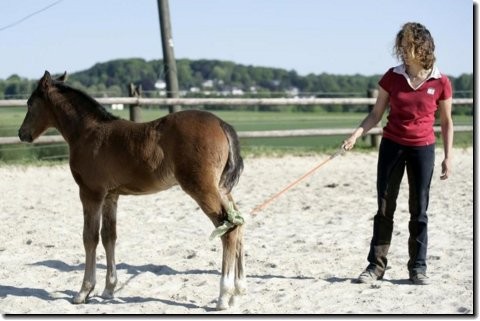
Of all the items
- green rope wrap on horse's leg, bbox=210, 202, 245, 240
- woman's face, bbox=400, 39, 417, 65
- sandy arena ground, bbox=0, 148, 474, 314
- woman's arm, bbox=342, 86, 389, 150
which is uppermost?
woman's face, bbox=400, 39, 417, 65

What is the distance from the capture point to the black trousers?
5355 millimetres

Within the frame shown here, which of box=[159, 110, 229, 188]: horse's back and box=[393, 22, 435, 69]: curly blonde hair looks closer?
box=[159, 110, 229, 188]: horse's back

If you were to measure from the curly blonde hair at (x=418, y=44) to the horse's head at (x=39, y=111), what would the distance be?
98.9 inches

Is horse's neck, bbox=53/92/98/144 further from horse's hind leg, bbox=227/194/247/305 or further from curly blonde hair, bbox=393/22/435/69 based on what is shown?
curly blonde hair, bbox=393/22/435/69

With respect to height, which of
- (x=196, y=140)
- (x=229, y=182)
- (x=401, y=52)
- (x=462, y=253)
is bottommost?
(x=462, y=253)

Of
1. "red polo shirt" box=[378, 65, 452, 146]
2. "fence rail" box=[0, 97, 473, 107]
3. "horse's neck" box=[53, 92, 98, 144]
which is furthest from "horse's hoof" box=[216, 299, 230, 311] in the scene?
"fence rail" box=[0, 97, 473, 107]

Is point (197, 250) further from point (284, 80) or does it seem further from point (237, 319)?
point (284, 80)

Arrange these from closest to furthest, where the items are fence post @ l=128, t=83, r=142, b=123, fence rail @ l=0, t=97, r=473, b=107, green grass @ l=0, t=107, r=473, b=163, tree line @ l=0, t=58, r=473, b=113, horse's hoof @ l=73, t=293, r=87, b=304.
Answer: horse's hoof @ l=73, t=293, r=87, b=304, fence rail @ l=0, t=97, r=473, b=107, green grass @ l=0, t=107, r=473, b=163, fence post @ l=128, t=83, r=142, b=123, tree line @ l=0, t=58, r=473, b=113

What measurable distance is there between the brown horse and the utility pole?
9.05 meters

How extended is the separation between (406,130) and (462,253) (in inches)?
69.1

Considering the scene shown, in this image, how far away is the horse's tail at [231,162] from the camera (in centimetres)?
501

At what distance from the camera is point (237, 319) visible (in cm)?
466

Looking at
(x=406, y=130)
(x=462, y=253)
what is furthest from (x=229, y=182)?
(x=462, y=253)

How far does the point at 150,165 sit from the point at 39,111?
1224mm
